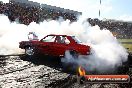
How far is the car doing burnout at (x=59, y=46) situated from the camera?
13.3 m

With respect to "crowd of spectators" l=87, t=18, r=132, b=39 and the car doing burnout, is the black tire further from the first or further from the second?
"crowd of spectators" l=87, t=18, r=132, b=39

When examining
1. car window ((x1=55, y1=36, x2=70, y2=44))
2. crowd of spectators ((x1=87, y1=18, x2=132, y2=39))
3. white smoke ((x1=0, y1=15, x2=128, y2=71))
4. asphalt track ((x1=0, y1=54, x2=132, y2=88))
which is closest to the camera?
asphalt track ((x1=0, y1=54, x2=132, y2=88))

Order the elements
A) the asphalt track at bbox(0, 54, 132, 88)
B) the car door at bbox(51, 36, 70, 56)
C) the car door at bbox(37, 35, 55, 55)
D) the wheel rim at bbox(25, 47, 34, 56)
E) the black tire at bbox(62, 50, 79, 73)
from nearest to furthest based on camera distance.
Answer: the asphalt track at bbox(0, 54, 132, 88) → the black tire at bbox(62, 50, 79, 73) → the car door at bbox(51, 36, 70, 56) → the car door at bbox(37, 35, 55, 55) → the wheel rim at bbox(25, 47, 34, 56)

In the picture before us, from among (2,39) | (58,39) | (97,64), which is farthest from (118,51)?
(2,39)

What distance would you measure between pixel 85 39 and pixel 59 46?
1321 cm

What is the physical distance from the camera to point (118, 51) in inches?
573

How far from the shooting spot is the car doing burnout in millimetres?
13279

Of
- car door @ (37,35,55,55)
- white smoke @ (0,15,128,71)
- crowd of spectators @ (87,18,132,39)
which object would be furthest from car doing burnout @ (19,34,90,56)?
crowd of spectators @ (87,18,132,39)

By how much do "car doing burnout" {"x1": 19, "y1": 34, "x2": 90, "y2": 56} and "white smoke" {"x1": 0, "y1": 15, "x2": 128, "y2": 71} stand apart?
0.36 meters

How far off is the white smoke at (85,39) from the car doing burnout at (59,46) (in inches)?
14.3

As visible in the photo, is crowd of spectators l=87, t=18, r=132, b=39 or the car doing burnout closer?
the car doing burnout

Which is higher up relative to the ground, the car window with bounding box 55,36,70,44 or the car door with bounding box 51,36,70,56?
the car window with bounding box 55,36,70,44

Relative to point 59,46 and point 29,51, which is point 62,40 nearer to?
point 59,46

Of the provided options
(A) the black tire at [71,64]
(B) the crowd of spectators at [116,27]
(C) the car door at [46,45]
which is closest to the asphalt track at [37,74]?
(A) the black tire at [71,64]
